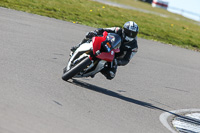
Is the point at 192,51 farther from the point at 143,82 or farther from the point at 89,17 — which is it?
the point at 143,82

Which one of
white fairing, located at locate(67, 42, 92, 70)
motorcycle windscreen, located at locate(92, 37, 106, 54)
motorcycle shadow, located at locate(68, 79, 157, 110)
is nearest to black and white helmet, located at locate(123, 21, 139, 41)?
motorcycle windscreen, located at locate(92, 37, 106, 54)

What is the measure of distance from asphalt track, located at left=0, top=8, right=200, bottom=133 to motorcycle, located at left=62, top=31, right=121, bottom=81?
0.31m

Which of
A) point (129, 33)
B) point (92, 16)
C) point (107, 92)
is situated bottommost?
point (92, 16)

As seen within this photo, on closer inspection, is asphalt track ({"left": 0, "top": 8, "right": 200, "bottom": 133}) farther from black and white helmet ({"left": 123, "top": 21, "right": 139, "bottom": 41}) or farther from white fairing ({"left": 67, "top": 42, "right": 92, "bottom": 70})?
black and white helmet ({"left": 123, "top": 21, "right": 139, "bottom": 41})

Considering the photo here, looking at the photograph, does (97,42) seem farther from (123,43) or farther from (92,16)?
(92,16)

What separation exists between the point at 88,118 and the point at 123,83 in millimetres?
3547

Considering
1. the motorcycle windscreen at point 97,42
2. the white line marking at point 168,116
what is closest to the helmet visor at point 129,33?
the motorcycle windscreen at point 97,42

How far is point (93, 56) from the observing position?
7.49 metres

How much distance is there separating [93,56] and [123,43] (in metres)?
0.99

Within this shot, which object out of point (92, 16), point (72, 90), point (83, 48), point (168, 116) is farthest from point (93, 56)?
point (92, 16)

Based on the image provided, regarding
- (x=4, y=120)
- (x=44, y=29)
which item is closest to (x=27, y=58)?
(x=4, y=120)

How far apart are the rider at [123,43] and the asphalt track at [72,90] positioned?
46cm

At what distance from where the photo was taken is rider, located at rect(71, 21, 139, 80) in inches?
315

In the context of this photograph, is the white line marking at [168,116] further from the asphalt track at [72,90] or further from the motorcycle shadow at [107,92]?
the motorcycle shadow at [107,92]
